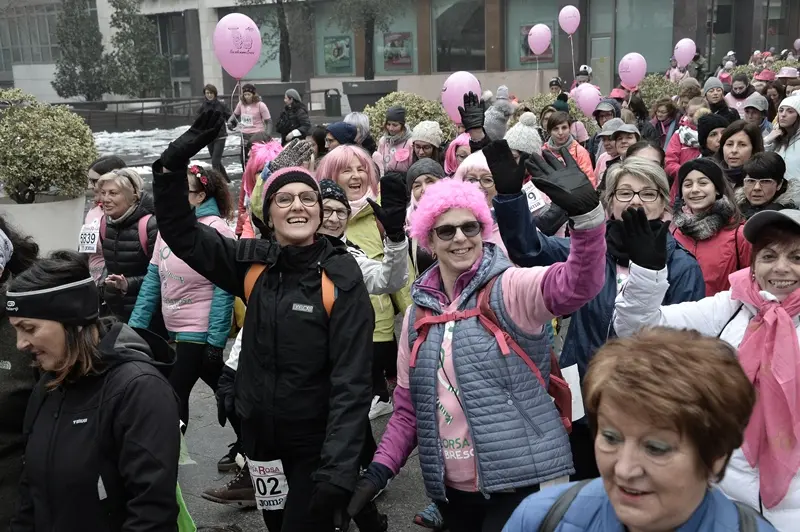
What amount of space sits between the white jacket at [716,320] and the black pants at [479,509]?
2.18 ft

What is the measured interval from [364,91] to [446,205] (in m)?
27.3

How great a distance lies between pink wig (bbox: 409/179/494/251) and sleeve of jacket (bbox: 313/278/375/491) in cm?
37

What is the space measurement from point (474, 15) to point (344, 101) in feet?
22.7

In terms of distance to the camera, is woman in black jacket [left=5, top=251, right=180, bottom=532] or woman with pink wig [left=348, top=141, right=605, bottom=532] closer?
woman in black jacket [left=5, top=251, right=180, bottom=532]

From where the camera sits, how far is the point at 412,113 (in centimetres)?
1146

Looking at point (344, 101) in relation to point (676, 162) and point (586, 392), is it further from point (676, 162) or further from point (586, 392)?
point (586, 392)

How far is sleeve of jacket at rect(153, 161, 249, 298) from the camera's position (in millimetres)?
3414

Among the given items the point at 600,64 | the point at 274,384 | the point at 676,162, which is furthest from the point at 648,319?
the point at 600,64

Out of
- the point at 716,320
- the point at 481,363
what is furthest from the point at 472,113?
the point at 481,363

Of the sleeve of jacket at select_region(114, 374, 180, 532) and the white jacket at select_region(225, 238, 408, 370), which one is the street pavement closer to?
the white jacket at select_region(225, 238, 408, 370)

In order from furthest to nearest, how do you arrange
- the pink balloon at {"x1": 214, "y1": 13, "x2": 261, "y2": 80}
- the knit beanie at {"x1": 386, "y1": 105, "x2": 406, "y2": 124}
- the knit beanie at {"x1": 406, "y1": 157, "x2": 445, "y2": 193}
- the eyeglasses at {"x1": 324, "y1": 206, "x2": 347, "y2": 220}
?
the pink balloon at {"x1": 214, "y1": 13, "x2": 261, "y2": 80}
the knit beanie at {"x1": 386, "y1": 105, "x2": 406, "y2": 124}
the knit beanie at {"x1": 406, "y1": 157, "x2": 445, "y2": 193}
the eyeglasses at {"x1": 324, "y1": 206, "x2": 347, "y2": 220}

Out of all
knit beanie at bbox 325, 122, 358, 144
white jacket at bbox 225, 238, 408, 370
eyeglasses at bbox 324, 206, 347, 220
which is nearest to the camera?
white jacket at bbox 225, 238, 408, 370

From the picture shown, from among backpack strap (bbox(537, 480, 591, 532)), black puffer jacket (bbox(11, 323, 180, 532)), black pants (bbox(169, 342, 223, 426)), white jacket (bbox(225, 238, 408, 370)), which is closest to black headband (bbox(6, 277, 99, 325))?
black puffer jacket (bbox(11, 323, 180, 532))

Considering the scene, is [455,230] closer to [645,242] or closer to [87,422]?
[645,242]
